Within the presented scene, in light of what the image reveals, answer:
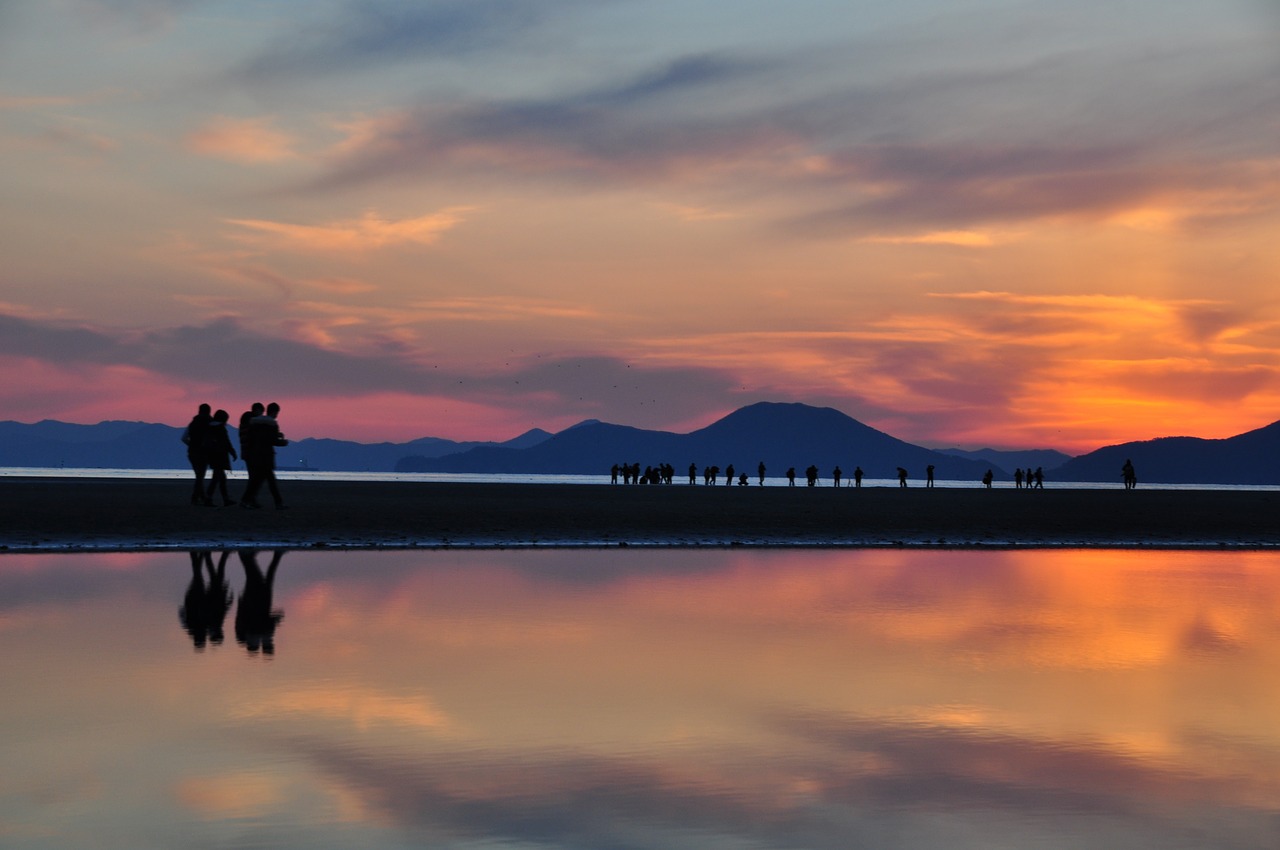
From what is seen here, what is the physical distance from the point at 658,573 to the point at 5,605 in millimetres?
8313

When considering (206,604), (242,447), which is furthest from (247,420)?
(206,604)

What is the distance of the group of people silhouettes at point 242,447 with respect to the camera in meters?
29.6

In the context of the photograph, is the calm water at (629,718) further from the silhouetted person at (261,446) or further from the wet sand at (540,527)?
the silhouetted person at (261,446)

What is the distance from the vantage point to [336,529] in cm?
2653

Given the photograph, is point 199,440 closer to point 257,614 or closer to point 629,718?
point 257,614

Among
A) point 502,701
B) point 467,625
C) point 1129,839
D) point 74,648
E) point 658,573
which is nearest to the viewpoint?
point 1129,839

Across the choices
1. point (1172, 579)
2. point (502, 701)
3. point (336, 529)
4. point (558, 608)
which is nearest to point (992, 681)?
point (502, 701)

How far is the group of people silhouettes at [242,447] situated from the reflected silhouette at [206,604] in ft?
32.6

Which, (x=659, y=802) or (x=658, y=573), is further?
(x=658, y=573)

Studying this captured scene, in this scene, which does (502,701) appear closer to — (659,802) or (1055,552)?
(659,802)

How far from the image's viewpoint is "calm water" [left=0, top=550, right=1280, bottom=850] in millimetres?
6266

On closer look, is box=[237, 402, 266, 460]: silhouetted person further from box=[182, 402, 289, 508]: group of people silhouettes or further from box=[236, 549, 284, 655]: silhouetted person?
box=[236, 549, 284, 655]: silhouetted person

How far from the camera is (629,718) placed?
859 cm

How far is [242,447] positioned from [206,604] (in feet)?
56.0
